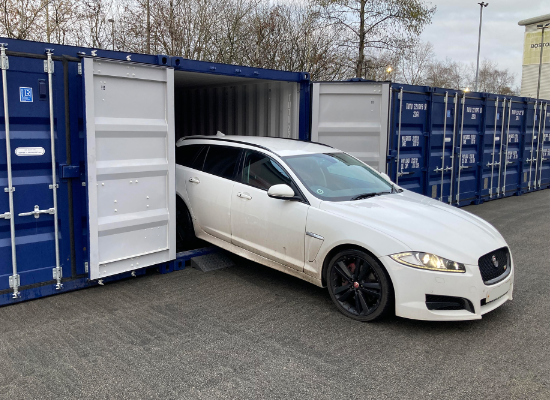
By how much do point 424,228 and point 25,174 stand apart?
12.9ft

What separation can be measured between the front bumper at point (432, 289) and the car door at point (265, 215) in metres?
1.11

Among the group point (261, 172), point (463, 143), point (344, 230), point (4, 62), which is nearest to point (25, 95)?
point (4, 62)

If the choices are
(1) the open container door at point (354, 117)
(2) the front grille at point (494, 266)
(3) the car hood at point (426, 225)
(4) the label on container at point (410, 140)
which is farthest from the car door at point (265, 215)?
(4) the label on container at point (410, 140)

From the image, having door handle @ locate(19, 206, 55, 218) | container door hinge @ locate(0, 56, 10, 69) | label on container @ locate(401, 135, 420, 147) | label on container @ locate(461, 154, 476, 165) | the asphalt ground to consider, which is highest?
container door hinge @ locate(0, 56, 10, 69)

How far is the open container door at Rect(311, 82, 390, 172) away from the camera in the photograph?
809 cm

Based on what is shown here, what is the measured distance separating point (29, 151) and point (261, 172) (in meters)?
2.44

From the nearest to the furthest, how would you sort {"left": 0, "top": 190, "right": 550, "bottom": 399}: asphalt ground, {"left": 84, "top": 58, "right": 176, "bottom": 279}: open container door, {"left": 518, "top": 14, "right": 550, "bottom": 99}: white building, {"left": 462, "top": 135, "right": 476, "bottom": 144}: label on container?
{"left": 0, "top": 190, "right": 550, "bottom": 399}: asphalt ground
{"left": 84, "top": 58, "right": 176, "bottom": 279}: open container door
{"left": 462, "top": 135, "right": 476, "bottom": 144}: label on container
{"left": 518, "top": 14, "right": 550, "bottom": 99}: white building

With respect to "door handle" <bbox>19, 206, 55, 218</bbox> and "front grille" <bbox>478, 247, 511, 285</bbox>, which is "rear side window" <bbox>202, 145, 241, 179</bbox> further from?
"front grille" <bbox>478, 247, 511, 285</bbox>

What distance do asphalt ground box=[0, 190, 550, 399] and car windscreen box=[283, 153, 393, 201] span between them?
3.87 feet

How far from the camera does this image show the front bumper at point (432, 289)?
4141mm

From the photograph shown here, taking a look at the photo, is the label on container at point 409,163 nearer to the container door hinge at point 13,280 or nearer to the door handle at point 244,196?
the door handle at point 244,196

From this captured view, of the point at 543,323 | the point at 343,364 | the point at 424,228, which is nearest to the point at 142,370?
the point at 343,364

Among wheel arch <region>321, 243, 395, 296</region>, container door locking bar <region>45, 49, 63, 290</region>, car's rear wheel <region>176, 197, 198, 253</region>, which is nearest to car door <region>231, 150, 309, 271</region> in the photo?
wheel arch <region>321, 243, 395, 296</region>

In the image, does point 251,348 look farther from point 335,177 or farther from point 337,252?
point 335,177
